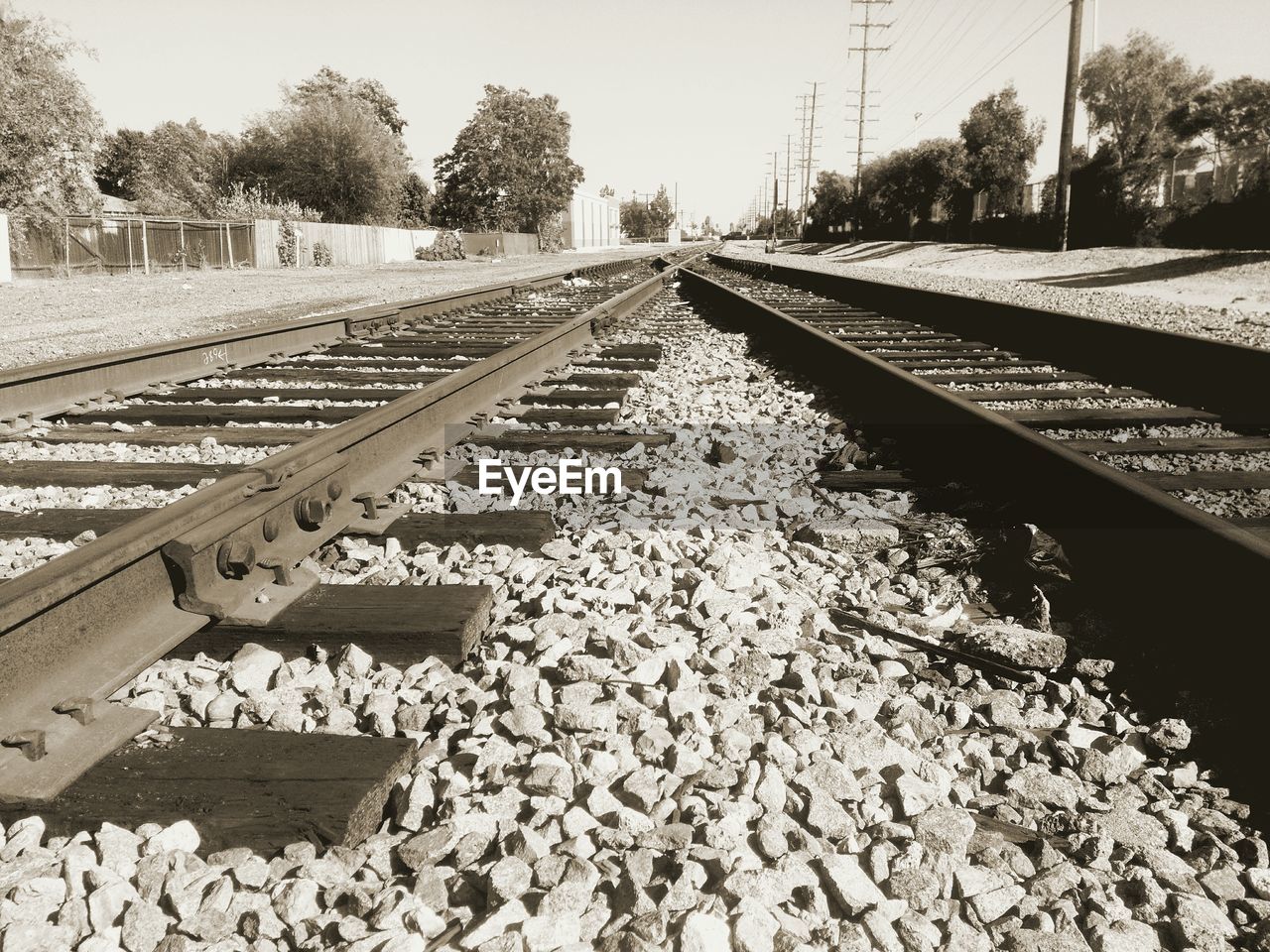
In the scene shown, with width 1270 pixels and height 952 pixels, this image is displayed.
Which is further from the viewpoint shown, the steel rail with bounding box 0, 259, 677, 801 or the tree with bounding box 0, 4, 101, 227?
the tree with bounding box 0, 4, 101, 227

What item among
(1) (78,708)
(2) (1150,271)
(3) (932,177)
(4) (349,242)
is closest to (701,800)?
(1) (78,708)

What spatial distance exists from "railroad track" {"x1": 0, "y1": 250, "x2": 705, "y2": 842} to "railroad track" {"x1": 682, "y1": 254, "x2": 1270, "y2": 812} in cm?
155

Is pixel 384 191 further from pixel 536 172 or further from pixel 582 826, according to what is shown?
pixel 582 826

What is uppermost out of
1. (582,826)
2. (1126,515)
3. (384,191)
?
(384,191)

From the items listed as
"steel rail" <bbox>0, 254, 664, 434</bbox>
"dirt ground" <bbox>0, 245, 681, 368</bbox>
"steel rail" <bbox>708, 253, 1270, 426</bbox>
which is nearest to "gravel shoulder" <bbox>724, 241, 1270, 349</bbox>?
"steel rail" <bbox>708, 253, 1270, 426</bbox>

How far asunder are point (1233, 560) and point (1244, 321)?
1134 cm

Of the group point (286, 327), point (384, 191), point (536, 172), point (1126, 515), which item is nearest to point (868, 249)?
point (384, 191)

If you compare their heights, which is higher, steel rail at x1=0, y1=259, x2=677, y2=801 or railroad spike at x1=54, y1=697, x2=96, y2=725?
steel rail at x1=0, y1=259, x2=677, y2=801

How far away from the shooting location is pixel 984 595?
107 inches

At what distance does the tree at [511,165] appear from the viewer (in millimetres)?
77000

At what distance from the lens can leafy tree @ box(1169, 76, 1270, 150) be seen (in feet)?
128

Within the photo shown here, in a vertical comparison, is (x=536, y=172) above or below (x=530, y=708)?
above

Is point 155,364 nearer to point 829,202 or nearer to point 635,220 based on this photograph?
point 829,202

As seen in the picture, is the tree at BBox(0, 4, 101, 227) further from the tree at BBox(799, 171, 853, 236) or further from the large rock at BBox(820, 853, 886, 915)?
the tree at BBox(799, 171, 853, 236)
